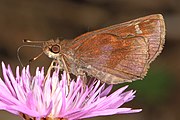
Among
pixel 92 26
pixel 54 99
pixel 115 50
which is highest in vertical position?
pixel 92 26

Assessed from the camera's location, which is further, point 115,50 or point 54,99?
point 115,50

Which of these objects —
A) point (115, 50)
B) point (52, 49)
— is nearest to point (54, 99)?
point (52, 49)

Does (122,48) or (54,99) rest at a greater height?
(122,48)

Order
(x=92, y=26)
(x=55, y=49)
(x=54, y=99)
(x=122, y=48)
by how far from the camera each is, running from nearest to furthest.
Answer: (x=54, y=99)
(x=55, y=49)
(x=122, y=48)
(x=92, y=26)

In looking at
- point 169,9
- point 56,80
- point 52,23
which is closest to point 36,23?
point 52,23

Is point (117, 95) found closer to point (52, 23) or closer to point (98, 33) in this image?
point (98, 33)

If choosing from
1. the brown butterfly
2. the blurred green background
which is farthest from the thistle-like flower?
the blurred green background

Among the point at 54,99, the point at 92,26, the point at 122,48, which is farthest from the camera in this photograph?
the point at 92,26

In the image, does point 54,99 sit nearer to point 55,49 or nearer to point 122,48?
point 55,49
